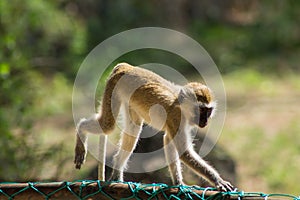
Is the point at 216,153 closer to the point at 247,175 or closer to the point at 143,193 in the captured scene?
the point at 247,175

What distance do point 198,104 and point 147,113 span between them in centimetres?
52

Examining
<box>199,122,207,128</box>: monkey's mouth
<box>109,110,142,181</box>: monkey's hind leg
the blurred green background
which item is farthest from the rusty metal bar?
the blurred green background

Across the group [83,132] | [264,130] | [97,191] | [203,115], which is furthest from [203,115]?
[264,130]

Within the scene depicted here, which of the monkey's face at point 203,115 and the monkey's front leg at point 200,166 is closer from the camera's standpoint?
the monkey's front leg at point 200,166

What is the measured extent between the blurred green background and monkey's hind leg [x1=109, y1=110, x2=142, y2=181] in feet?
5.63

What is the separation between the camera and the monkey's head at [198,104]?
4.51 metres

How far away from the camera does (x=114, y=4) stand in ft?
49.6

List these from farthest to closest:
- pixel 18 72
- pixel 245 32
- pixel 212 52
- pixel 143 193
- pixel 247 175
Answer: pixel 245 32, pixel 212 52, pixel 247 175, pixel 18 72, pixel 143 193

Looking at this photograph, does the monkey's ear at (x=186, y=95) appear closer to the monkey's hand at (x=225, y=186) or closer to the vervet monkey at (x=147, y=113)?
the vervet monkey at (x=147, y=113)

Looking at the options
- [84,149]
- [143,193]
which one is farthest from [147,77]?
[143,193]

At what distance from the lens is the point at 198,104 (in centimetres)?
450

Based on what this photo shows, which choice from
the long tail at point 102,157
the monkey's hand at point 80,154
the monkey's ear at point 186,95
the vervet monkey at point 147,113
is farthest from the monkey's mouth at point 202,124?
the monkey's hand at point 80,154

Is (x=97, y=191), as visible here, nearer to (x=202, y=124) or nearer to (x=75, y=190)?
(x=75, y=190)

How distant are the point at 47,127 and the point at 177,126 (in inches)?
256
